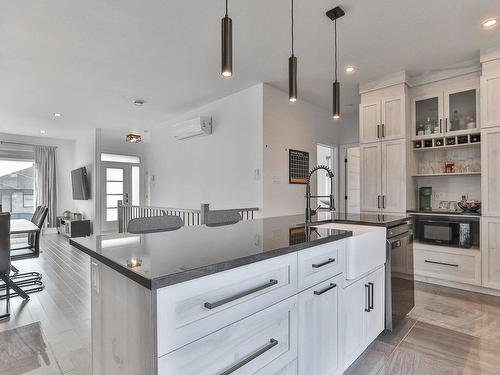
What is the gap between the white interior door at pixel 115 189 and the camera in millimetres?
8094

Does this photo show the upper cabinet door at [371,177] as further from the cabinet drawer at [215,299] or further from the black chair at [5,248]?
the black chair at [5,248]

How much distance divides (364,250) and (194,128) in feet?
12.8

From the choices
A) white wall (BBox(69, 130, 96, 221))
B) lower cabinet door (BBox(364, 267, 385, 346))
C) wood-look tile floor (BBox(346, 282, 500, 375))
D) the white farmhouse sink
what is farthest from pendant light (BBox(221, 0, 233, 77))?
white wall (BBox(69, 130, 96, 221))

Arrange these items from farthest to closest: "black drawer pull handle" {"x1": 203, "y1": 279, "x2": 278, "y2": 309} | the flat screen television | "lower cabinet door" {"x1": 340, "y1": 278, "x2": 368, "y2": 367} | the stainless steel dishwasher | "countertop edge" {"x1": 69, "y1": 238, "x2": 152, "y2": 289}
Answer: the flat screen television < the stainless steel dishwasher < "lower cabinet door" {"x1": 340, "y1": 278, "x2": 368, "y2": 367} < "black drawer pull handle" {"x1": 203, "y1": 279, "x2": 278, "y2": 309} < "countertop edge" {"x1": 69, "y1": 238, "x2": 152, "y2": 289}

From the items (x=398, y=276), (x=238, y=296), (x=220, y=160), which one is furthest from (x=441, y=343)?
(x=220, y=160)

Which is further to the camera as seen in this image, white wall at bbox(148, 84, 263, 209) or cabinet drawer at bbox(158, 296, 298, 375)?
white wall at bbox(148, 84, 263, 209)

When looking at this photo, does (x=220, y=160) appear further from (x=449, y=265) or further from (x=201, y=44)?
(x=449, y=265)

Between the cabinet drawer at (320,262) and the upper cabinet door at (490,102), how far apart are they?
2.82m

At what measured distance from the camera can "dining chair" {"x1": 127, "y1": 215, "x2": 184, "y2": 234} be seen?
1871mm

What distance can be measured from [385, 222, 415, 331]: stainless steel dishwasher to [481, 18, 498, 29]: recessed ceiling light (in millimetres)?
2076

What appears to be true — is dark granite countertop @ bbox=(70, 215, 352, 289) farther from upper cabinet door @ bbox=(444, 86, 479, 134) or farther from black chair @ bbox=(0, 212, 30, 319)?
upper cabinet door @ bbox=(444, 86, 479, 134)

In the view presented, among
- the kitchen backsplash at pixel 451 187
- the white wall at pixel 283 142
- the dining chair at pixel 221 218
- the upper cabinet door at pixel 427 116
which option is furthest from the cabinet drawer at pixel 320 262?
the kitchen backsplash at pixel 451 187

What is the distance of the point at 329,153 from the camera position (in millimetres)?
5930

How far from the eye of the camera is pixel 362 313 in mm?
1887
